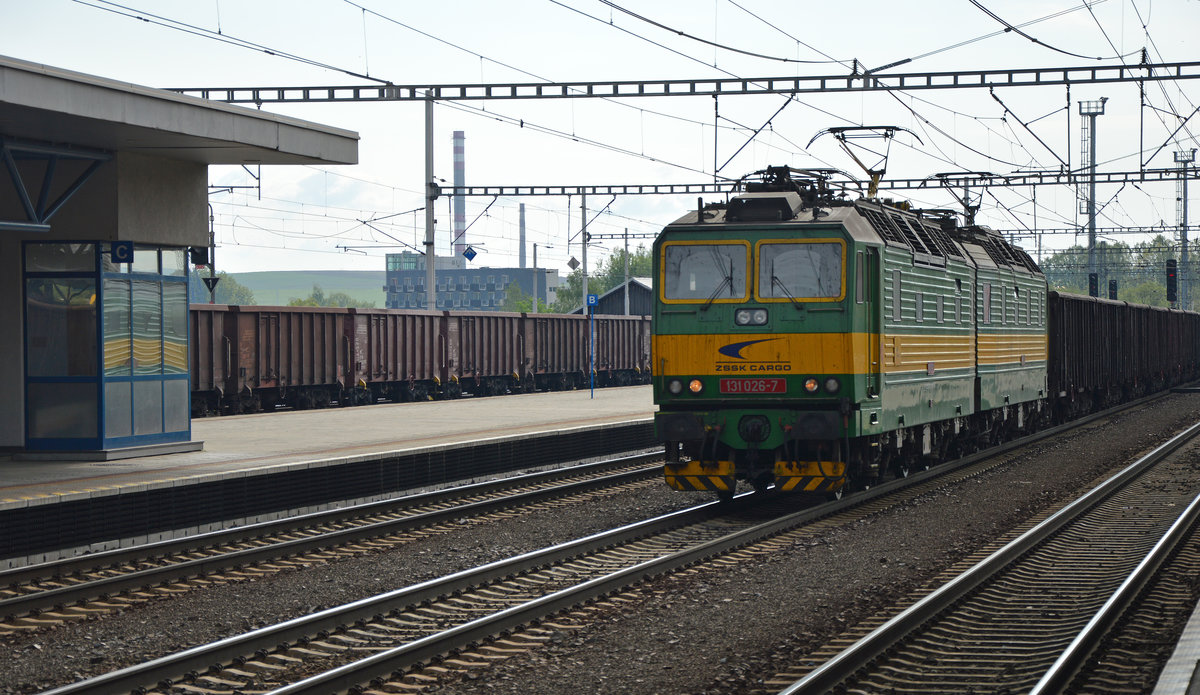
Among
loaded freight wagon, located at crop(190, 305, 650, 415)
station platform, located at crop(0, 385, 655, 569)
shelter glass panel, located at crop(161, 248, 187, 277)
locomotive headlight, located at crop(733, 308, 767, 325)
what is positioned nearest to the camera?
station platform, located at crop(0, 385, 655, 569)

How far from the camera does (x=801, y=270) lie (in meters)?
14.0

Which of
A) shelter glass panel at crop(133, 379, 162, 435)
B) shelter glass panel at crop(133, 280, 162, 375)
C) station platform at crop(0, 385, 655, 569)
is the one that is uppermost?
shelter glass panel at crop(133, 280, 162, 375)

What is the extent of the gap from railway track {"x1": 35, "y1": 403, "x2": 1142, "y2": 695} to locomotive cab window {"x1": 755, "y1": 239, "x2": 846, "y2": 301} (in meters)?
2.31

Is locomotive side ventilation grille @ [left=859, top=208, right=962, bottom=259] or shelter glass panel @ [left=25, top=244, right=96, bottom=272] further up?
locomotive side ventilation grille @ [left=859, top=208, right=962, bottom=259]

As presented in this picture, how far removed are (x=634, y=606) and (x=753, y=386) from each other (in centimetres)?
470

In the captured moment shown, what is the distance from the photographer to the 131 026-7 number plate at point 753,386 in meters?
13.9

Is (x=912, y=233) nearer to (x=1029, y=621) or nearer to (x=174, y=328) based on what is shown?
A: (x=1029, y=621)

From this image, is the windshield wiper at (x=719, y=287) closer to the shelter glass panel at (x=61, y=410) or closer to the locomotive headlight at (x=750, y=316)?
the locomotive headlight at (x=750, y=316)

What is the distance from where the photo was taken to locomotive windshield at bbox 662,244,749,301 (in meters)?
14.1

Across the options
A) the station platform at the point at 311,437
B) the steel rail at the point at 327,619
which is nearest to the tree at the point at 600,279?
the station platform at the point at 311,437

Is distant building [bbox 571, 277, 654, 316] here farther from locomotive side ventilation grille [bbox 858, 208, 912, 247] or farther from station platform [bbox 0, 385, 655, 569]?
locomotive side ventilation grille [bbox 858, 208, 912, 247]

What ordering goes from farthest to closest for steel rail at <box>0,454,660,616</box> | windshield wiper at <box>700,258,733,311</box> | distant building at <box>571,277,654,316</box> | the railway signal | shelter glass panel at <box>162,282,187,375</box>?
distant building at <box>571,277,654,316</box>
the railway signal
shelter glass panel at <box>162,282,187,375</box>
windshield wiper at <box>700,258,733,311</box>
steel rail at <box>0,454,660,616</box>

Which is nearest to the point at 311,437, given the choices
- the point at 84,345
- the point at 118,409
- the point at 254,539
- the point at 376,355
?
the point at 118,409

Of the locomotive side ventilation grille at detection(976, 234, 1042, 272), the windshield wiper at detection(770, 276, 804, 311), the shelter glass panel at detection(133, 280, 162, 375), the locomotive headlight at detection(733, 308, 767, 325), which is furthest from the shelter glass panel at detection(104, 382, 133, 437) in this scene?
the locomotive side ventilation grille at detection(976, 234, 1042, 272)
